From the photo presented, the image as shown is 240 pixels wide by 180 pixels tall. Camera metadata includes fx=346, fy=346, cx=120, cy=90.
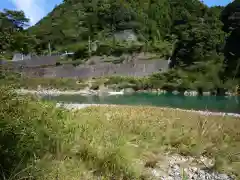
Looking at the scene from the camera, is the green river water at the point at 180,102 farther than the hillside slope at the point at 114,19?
No

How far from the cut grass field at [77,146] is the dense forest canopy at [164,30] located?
129 ft

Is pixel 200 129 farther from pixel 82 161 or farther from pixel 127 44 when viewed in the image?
pixel 127 44

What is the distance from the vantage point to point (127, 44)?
73.4 m

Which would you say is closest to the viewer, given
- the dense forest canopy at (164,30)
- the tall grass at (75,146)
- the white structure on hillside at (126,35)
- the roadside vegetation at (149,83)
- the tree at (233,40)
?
the tall grass at (75,146)

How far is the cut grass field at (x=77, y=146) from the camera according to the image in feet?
12.7

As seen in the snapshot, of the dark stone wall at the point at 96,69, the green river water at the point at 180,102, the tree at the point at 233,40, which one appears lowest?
the green river water at the point at 180,102

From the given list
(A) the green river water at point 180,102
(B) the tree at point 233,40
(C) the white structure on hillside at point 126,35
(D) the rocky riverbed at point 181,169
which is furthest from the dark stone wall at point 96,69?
(D) the rocky riverbed at point 181,169

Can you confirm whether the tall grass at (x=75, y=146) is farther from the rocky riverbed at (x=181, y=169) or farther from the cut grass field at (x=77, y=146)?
the rocky riverbed at (x=181, y=169)

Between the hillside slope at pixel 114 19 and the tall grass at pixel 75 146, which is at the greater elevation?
the hillside slope at pixel 114 19

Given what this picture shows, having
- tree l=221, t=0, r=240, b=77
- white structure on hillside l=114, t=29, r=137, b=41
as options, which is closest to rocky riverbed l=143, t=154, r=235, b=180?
tree l=221, t=0, r=240, b=77

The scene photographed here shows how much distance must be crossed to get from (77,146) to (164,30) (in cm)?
9162

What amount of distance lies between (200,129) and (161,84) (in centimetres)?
4831

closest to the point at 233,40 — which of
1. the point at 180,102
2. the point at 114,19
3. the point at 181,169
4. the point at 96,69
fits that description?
the point at 96,69

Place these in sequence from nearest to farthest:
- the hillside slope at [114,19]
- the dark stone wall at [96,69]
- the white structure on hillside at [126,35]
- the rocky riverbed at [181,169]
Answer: the rocky riverbed at [181,169] < the dark stone wall at [96,69] < the white structure on hillside at [126,35] < the hillside slope at [114,19]
